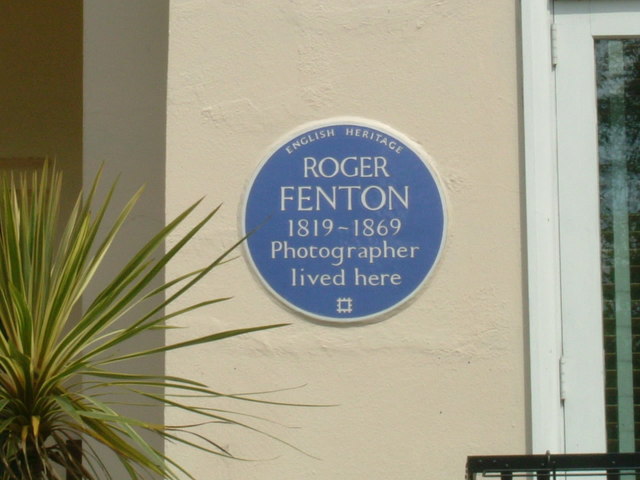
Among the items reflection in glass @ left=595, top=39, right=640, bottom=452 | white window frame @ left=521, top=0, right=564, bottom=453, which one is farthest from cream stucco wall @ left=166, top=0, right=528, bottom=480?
reflection in glass @ left=595, top=39, right=640, bottom=452

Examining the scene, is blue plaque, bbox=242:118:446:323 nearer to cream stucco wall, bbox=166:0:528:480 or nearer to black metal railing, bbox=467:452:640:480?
cream stucco wall, bbox=166:0:528:480

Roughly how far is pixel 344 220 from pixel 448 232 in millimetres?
332

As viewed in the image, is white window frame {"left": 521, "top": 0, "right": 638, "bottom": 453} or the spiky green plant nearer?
the spiky green plant

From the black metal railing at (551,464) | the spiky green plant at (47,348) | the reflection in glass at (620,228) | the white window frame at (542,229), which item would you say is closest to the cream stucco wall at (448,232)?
the white window frame at (542,229)

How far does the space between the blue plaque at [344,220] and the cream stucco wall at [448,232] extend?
0.05m

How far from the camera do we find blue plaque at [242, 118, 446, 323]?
142 inches

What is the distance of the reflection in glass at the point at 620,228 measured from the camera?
3.62m

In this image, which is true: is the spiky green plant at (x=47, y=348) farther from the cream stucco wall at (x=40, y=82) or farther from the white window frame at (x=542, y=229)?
the cream stucco wall at (x=40, y=82)

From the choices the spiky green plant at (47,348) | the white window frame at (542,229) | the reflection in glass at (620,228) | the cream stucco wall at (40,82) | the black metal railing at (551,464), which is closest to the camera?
the spiky green plant at (47,348)

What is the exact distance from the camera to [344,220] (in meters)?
3.63

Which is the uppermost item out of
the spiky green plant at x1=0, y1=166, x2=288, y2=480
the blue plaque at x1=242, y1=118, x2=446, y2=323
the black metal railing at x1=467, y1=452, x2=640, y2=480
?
the blue plaque at x1=242, y1=118, x2=446, y2=323

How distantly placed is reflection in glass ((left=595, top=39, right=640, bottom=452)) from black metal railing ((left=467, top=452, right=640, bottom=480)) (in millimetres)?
582

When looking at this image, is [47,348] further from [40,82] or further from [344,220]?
[40,82]

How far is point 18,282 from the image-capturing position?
286 cm
